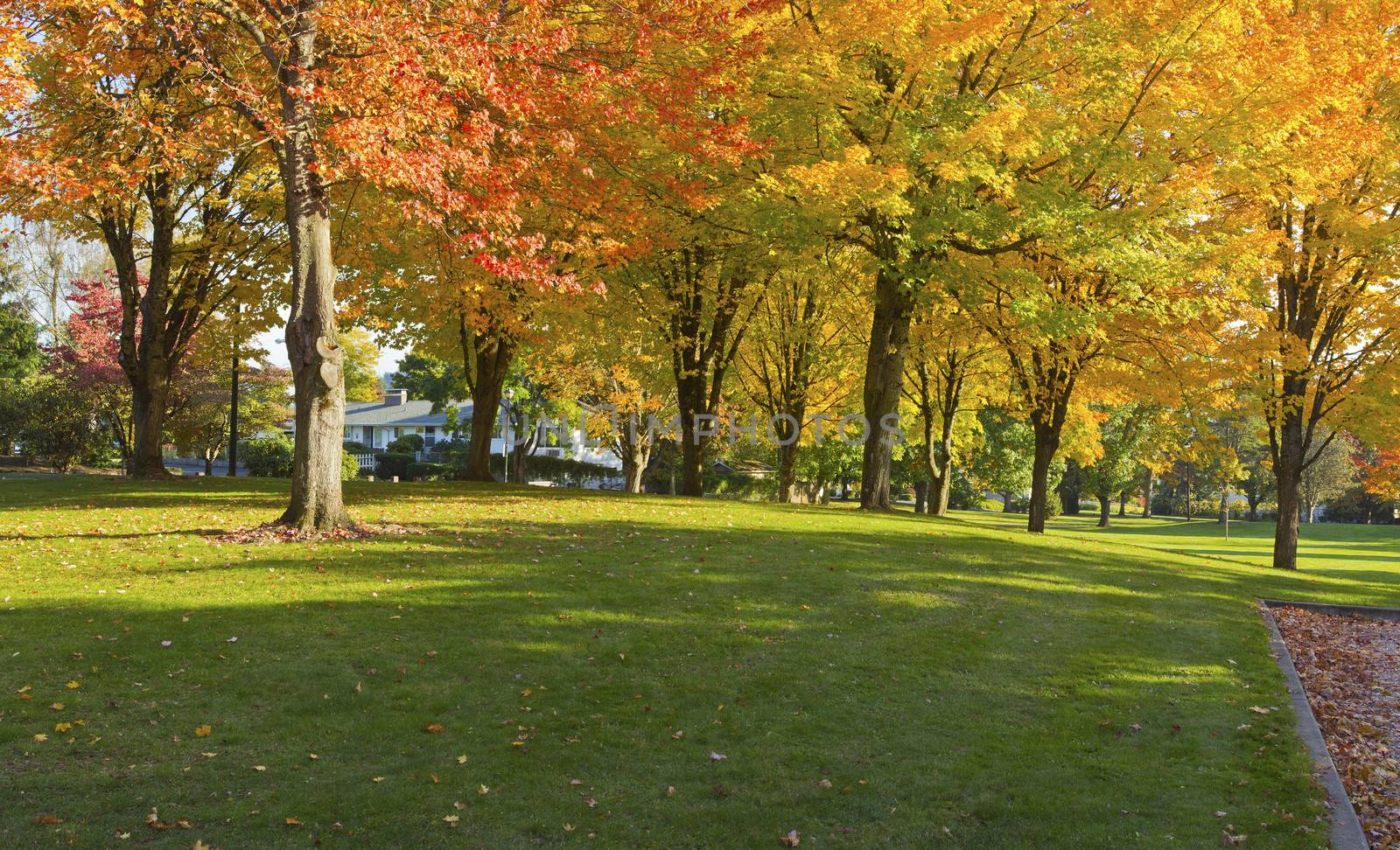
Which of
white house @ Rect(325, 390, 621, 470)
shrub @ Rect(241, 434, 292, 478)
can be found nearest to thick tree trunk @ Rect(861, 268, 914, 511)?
shrub @ Rect(241, 434, 292, 478)

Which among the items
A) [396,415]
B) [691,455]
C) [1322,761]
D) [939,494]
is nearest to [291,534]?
[1322,761]

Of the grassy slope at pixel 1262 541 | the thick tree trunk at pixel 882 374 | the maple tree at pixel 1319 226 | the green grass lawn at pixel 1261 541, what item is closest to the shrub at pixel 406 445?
the grassy slope at pixel 1262 541

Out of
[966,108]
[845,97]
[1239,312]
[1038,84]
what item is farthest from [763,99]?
[1239,312]

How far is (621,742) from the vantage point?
653 centimetres

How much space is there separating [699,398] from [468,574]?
15.3m

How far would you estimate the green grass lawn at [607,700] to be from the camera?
17.9ft

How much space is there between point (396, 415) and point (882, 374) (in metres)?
59.8

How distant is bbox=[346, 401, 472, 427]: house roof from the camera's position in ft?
235

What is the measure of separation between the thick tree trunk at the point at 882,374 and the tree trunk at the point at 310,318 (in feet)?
38.2

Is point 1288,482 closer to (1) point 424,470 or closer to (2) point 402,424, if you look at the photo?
(1) point 424,470

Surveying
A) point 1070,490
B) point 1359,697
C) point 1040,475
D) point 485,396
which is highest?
point 485,396

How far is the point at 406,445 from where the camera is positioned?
62125 millimetres

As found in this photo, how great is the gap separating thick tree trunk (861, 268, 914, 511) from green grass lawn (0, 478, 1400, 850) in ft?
26.3

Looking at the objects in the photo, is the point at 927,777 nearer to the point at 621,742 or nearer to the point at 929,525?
the point at 621,742
